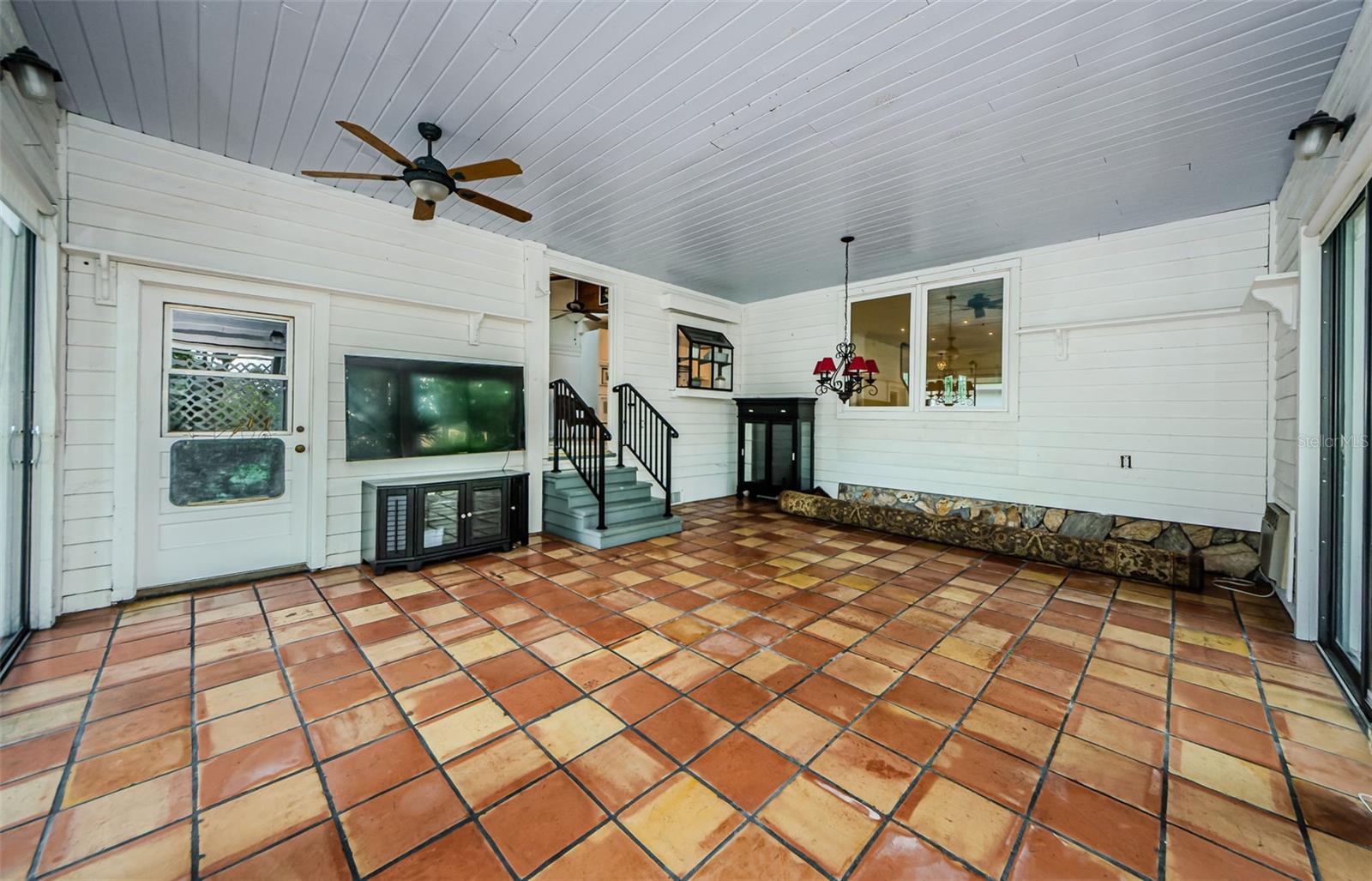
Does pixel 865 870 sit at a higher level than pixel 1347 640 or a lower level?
lower

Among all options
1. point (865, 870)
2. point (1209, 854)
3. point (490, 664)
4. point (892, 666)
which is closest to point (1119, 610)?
point (892, 666)

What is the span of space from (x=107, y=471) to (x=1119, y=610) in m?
6.69

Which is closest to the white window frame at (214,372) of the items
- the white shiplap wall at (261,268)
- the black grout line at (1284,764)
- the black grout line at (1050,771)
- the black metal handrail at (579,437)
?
the white shiplap wall at (261,268)

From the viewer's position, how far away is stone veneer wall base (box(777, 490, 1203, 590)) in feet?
12.8

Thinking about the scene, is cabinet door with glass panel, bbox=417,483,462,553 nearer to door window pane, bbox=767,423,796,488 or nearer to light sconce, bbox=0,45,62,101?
light sconce, bbox=0,45,62,101

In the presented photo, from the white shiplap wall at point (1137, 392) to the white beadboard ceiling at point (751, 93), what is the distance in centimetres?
48

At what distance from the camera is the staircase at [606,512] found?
4949 mm

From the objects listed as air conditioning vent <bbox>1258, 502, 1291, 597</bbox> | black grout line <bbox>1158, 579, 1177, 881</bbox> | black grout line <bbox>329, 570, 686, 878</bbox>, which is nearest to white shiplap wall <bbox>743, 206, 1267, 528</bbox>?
air conditioning vent <bbox>1258, 502, 1291, 597</bbox>

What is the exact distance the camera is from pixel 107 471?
130 inches

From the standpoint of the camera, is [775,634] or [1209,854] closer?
[1209,854]

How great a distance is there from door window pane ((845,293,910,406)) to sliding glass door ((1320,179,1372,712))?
3655mm

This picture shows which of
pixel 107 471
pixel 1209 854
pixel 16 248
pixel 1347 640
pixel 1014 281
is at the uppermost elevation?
pixel 1014 281

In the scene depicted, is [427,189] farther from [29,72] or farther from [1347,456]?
[1347,456]

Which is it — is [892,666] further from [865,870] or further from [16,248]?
[16,248]
